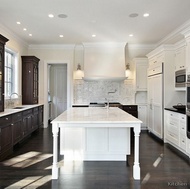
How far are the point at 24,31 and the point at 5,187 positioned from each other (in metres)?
4.09

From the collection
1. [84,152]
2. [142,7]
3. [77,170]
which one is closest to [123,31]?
[142,7]

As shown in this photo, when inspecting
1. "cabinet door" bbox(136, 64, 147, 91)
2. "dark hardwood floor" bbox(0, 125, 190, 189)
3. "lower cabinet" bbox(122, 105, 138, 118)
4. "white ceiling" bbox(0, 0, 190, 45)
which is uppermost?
"white ceiling" bbox(0, 0, 190, 45)

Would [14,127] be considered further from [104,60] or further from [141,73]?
[141,73]

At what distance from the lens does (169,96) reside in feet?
17.1

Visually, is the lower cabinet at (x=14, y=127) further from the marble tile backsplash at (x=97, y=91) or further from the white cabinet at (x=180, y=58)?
the white cabinet at (x=180, y=58)

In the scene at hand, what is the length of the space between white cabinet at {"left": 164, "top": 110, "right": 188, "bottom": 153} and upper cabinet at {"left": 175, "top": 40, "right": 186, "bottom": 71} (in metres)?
1.18

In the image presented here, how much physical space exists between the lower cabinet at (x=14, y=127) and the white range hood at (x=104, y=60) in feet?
7.19

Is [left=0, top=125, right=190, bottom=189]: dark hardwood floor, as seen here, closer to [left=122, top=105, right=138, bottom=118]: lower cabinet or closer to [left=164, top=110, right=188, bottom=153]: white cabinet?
[left=164, top=110, right=188, bottom=153]: white cabinet

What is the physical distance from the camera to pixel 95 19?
439 cm

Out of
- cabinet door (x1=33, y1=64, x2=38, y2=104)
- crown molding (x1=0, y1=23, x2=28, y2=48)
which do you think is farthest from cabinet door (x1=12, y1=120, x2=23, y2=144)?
crown molding (x1=0, y1=23, x2=28, y2=48)

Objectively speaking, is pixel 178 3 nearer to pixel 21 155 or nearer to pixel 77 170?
pixel 77 170

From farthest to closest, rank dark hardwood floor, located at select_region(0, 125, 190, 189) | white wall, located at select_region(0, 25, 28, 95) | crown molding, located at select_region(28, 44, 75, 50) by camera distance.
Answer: crown molding, located at select_region(28, 44, 75, 50)
white wall, located at select_region(0, 25, 28, 95)
dark hardwood floor, located at select_region(0, 125, 190, 189)

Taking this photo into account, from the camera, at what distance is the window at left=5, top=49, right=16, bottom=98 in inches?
213

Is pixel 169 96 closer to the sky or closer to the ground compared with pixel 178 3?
closer to the ground
